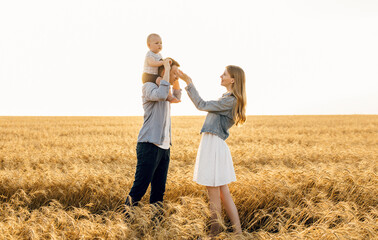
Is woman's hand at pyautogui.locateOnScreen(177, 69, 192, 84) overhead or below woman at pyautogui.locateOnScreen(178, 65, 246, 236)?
overhead

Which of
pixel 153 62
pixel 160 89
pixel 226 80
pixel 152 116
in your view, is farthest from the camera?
pixel 152 116

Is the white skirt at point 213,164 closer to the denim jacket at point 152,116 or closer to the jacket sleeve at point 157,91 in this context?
the denim jacket at point 152,116

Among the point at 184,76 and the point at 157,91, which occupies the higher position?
the point at 184,76

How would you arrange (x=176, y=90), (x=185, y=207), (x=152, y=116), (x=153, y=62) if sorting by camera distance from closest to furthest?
1. (x=153, y=62)
2. (x=152, y=116)
3. (x=176, y=90)
4. (x=185, y=207)

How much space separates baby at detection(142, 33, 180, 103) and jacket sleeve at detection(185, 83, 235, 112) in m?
0.27

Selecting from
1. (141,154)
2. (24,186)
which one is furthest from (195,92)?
(24,186)

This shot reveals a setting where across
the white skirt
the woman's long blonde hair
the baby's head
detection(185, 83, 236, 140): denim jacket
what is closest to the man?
the baby's head

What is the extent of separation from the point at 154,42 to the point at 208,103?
108 centimetres

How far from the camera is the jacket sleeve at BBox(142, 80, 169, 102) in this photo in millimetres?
3359

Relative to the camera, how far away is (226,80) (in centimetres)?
362

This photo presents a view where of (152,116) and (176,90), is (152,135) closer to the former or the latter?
(152,116)

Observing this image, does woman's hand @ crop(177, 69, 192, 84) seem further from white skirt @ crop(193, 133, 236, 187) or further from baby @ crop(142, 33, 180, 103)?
white skirt @ crop(193, 133, 236, 187)

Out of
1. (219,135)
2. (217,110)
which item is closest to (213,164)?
(219,135)

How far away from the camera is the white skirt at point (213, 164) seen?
140 inches
